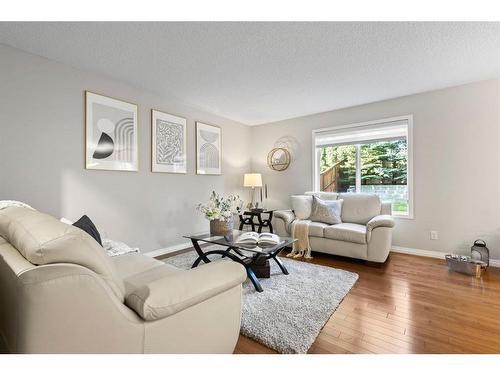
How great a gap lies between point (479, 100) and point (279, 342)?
3.73 m

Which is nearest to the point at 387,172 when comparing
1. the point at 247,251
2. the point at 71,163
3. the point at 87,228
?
the point at 247,251

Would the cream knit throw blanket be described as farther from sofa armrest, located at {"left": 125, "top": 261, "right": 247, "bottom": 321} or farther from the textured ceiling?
sofa armrest, located at {"left": 125, "top": 261, "right": 247, "bottom": 321}

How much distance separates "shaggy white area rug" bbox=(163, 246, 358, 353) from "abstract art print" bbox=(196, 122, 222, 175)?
1.76 meters

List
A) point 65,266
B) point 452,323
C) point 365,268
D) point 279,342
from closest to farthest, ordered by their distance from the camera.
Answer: point 65,266 < point 279,342 < point 452,323 < point 365,268

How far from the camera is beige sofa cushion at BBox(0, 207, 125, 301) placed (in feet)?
2.60

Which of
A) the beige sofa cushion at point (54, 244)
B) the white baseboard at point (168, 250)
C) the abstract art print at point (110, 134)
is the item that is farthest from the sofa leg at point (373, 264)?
the abstract art print at point (110, 134)

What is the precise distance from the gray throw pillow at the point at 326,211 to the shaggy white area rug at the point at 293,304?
83cm

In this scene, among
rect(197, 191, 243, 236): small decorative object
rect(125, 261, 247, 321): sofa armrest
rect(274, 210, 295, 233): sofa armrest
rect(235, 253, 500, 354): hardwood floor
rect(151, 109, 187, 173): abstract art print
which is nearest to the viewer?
rect(125, 261, 247, 321): sofa armrest

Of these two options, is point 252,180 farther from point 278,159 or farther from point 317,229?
point 317,229

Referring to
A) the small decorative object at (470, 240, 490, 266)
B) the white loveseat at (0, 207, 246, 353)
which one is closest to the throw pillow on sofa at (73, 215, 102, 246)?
the white loveseat at (0, 207, 246, 353)
